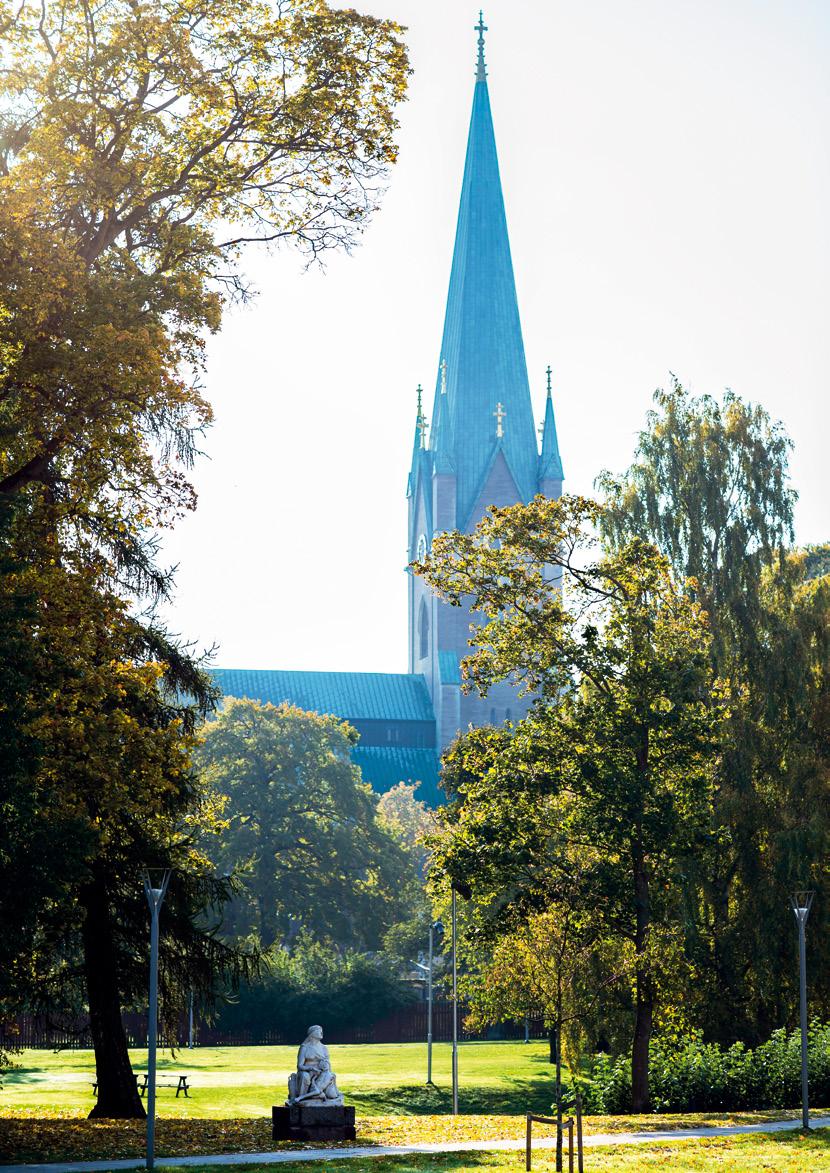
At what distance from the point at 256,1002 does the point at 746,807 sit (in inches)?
1140

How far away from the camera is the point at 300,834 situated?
57.8m

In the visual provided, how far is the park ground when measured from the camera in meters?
16.6

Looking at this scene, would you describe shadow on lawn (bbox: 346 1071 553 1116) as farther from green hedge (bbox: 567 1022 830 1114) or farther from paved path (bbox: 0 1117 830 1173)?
paved path (bbox: 0 1117 830 1173)

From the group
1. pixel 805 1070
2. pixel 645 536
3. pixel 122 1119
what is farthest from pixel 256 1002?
pixel 805 1070

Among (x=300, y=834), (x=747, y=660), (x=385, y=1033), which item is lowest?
(x=385, y=1033)

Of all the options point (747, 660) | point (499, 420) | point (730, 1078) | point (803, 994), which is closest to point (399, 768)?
point (499, 420)

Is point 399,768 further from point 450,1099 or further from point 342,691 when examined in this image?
point 450,1099

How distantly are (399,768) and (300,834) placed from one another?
31.2m

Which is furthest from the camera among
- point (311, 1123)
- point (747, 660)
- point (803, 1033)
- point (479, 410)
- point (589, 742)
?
point (479, 410)

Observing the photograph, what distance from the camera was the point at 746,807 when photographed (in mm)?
28750

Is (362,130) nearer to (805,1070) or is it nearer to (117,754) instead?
(117,754)

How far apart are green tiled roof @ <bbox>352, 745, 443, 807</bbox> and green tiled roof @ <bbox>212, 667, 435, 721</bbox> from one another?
287cm

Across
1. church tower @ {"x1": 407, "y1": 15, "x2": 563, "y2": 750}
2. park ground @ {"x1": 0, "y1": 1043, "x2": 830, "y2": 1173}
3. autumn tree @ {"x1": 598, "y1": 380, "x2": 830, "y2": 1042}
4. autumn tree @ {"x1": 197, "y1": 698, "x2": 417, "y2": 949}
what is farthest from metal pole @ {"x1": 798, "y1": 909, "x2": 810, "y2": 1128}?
church tower @ {"x1": 407, "y1": 15, "x2": 563, "y2": 750}

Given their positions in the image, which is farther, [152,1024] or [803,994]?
[803,994]
